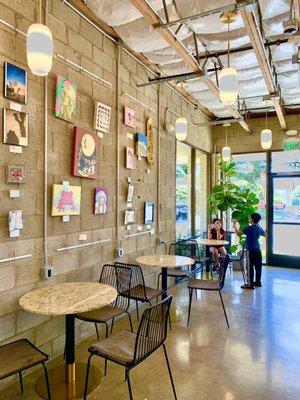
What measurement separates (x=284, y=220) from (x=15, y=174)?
6.08 meters

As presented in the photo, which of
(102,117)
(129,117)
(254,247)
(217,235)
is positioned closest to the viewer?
(102,117)

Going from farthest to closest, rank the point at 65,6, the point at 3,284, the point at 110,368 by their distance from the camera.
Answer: the point at 65,6 < the point at 110,368 < the point at 3,284

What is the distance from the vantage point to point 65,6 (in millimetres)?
2971

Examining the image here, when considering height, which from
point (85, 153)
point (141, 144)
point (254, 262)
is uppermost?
point (141, 144)

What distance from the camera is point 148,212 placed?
4.55 m

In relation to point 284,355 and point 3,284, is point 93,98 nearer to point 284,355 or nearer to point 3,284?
point 3,284

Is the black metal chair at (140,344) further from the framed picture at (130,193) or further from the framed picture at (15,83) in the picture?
the framed picture at (130,193)

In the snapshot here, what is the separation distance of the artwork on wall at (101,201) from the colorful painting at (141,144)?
0.90m

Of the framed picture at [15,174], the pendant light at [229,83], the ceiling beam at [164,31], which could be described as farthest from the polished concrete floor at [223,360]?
the ceiling beam at [164,31]

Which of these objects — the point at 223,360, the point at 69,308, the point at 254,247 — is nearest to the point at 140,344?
the point at 69,308

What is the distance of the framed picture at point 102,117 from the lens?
11.1 ft

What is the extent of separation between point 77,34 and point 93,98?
63cm

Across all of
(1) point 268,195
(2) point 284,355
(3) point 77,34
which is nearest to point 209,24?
(3) point 77,34

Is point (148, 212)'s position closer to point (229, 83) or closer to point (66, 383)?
point (229, 83)
